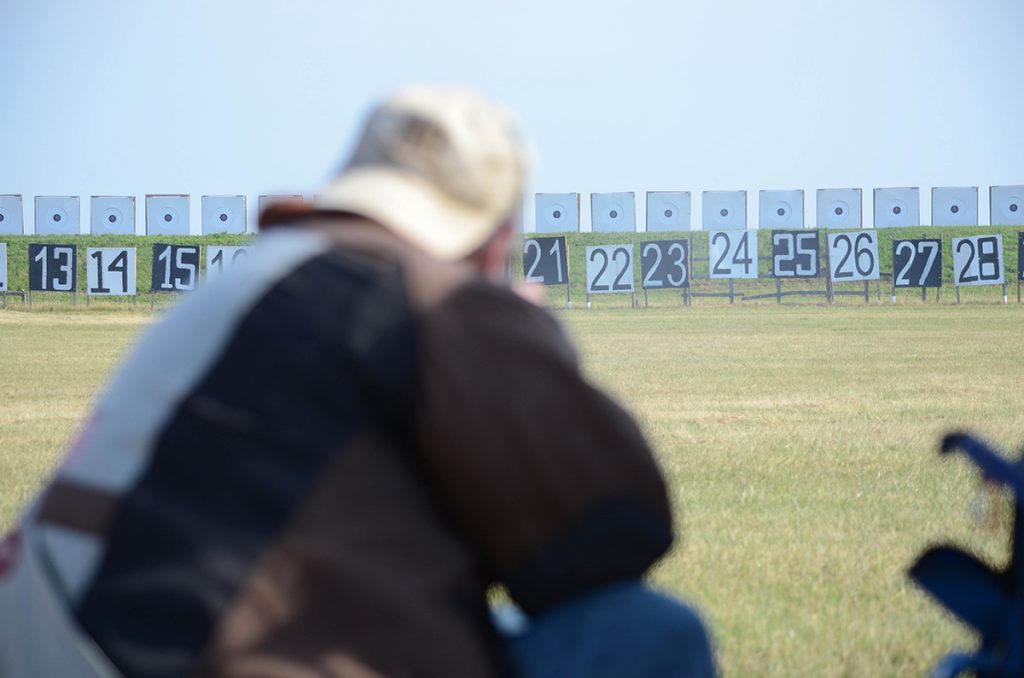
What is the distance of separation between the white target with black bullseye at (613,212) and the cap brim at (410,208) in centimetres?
3813

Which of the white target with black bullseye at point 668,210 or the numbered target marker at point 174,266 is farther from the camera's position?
the white target with black bullseye at point 668,210

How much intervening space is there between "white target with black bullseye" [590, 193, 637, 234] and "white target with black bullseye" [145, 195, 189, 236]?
39.5 feet

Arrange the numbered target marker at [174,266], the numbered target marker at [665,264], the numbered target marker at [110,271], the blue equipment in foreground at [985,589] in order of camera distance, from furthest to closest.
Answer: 1. the numbered target marker at [665,264]
2. the numbered target marker at [174,266]
3. the numbered target marker at [110,271]
4. the blue equipment in foreground at [985,589]

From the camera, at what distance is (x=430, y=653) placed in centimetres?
116

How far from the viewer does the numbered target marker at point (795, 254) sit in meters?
34.5

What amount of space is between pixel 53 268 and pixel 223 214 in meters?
8.70

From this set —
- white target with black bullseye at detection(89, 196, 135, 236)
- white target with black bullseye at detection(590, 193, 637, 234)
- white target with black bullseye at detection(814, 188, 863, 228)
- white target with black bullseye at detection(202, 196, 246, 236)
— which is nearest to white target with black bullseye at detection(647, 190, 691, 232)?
white target with black bullseye at detection(590, 193, 637, 234)

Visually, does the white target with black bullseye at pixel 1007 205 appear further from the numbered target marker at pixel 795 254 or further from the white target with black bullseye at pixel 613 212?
the white target with black bullseye at pixel 613 212

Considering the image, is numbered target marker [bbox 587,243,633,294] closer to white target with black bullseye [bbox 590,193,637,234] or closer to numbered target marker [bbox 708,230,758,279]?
numbered target marker [bbox 708,230,758,279]

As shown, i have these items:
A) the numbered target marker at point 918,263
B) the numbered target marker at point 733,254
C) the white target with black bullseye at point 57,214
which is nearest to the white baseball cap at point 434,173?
the numbered target marker at point 918,263

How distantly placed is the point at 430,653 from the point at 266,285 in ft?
1.14

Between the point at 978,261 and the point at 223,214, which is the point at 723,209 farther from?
the point at 223,214

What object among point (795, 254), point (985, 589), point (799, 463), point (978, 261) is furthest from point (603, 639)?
point (795, 254)

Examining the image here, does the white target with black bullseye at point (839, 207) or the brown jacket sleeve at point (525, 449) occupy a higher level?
the white target with black bullseye at point (839, 207)
